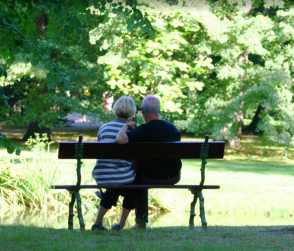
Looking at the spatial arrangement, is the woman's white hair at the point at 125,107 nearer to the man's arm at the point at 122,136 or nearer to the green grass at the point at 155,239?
the man's arm at the point at 122,136

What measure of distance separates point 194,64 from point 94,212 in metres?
14.1

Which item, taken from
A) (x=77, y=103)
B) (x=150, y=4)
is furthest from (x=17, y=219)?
(x=77, y=103)

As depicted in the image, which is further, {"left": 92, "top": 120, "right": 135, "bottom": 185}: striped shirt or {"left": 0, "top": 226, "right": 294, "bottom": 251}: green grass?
{"left": 92, "top": 120, "right": 135, "bottom": 185}: striped shirt

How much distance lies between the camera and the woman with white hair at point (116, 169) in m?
8.98

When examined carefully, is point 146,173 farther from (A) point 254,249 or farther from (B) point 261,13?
(B) point 261,13

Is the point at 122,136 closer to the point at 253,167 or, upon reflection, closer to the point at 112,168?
the point at 112,168

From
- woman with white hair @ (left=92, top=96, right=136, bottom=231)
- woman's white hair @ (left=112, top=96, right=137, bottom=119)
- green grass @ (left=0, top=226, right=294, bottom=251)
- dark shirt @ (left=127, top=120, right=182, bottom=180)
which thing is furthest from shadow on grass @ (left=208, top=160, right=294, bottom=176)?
green grass @ (left=0, top=226, right=294, bottom=251)

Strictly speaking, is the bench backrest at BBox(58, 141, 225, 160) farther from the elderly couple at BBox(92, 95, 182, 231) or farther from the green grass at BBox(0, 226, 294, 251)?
the green grass at BBox(0, 226, 294, 251)

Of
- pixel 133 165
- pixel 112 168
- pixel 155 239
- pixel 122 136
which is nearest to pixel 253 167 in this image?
pixel 133 165

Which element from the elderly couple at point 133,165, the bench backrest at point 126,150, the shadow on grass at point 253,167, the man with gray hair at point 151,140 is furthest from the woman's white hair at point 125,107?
the shadow on grass at point 253,167

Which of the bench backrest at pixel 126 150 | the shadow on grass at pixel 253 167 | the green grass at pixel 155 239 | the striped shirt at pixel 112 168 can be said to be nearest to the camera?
the green grass at pixel 155 239

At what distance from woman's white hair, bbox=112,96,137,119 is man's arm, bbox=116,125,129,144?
15 cm

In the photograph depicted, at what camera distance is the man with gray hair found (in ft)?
29.5

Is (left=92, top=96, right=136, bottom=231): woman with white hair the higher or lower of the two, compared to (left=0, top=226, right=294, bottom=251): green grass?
higher
